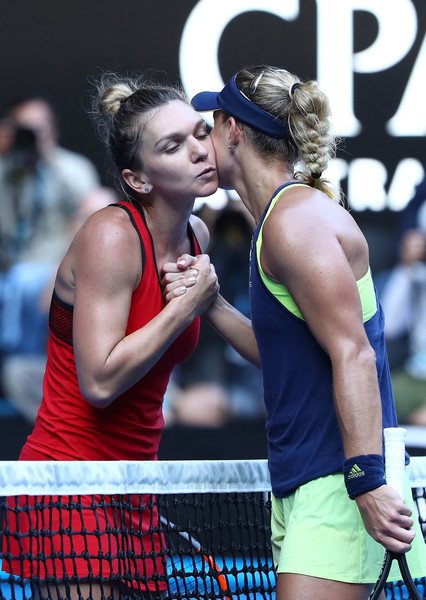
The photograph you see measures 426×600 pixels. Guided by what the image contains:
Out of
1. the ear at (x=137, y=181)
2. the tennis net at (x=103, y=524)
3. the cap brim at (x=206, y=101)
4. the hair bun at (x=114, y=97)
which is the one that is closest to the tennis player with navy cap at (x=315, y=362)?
the cap brim at (x=206, y=101)

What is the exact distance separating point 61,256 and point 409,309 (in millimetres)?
1808

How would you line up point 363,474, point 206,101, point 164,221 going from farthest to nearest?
point 164,221
point 206,101
point 363,474

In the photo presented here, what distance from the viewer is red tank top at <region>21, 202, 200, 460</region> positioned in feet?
7.36

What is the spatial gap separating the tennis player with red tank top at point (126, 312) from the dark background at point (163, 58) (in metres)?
2.23

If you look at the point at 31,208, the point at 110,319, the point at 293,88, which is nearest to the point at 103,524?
the point at 110,319

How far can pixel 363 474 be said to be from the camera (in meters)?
1.70

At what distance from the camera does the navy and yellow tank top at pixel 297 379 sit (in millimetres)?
1860

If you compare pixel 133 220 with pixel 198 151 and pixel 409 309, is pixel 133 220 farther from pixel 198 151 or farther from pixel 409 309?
pixel 409 309

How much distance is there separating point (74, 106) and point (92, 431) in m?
2.75

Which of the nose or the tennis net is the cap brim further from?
the tennis net

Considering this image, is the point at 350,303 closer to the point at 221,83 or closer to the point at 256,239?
the point at 256,239

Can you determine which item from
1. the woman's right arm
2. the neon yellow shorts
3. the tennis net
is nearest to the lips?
the woman's right arm

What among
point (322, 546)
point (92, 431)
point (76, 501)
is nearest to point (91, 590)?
point (76, 501)

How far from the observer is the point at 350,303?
177 cm
